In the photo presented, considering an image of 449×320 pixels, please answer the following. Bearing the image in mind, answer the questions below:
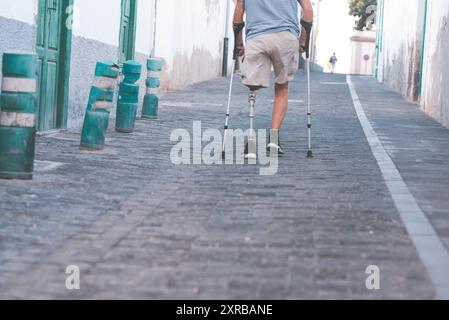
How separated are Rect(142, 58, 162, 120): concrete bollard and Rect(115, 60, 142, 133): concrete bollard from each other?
5.68 ft

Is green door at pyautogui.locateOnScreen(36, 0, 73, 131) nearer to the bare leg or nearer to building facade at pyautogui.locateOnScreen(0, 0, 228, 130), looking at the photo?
building facade at pyautogui.locateOnScreen(0, 0, 228, 130)

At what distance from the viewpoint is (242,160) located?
885cm

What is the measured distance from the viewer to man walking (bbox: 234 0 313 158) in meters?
9.03

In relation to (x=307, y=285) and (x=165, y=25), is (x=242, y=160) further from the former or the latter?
(x=165, y=25)

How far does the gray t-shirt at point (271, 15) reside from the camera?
9016 mm

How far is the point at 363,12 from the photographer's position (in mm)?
67750

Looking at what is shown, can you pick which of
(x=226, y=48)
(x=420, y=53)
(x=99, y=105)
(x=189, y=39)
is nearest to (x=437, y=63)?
(x=420, y=53)

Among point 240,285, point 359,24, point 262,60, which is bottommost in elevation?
point 240,285

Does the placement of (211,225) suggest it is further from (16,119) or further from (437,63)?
(437,63)

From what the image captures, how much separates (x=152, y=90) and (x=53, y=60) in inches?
95.9

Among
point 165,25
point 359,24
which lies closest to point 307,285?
point 165,25

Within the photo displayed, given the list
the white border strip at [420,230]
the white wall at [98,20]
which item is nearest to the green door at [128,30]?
the white wall at [98,20]

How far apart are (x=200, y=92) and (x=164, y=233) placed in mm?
15625

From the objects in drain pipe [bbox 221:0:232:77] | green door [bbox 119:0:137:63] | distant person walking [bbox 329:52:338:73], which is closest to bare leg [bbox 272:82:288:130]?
green door [bbox 119:0:137:63]
